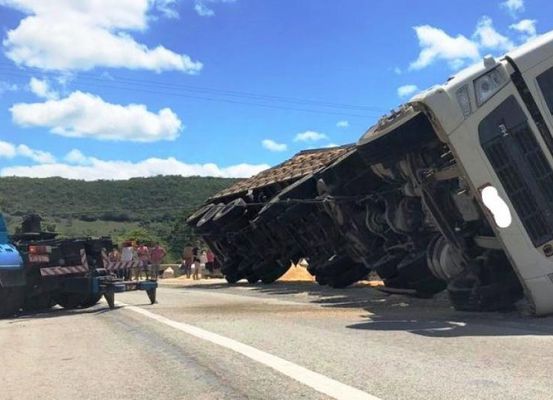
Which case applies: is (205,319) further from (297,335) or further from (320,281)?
(320,281)

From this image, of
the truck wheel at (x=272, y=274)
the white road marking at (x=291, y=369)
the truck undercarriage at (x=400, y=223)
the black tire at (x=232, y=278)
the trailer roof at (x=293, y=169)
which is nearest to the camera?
the white road marking at (x=291, y=369)

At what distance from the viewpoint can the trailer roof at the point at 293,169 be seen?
55.5ft

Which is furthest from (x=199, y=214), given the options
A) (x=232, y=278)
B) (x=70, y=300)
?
(x=70, y=300)

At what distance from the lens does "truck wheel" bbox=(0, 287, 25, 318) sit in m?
11.9

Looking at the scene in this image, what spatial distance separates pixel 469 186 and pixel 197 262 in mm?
21906

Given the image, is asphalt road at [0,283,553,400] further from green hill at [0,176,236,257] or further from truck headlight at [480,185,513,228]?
green hill at [0,176,236,257]

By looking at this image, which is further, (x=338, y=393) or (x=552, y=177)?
(x=552, y=177)

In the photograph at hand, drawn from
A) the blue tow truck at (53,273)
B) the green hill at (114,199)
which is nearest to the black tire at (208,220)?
the blue tow truck at (53,273)

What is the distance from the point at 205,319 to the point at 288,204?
5712 millimetres

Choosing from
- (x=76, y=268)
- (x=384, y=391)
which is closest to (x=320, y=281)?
(x=76, y=268)

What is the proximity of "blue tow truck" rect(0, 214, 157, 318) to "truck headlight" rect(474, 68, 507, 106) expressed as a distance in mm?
7906

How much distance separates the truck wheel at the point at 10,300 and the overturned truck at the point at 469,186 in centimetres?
614

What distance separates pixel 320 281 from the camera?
16766mm

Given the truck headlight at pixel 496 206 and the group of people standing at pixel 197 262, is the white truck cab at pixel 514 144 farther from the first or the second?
the group of people standing at pixel 197 262
